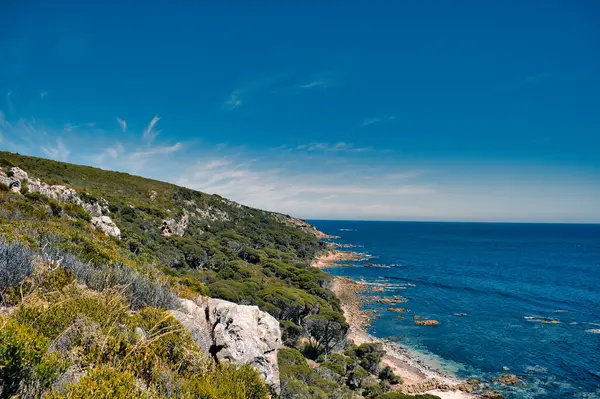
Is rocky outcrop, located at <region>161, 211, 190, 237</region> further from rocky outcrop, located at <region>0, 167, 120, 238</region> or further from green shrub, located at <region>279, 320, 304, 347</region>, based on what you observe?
green shrub, located at <region>279, 320, 304, 347</region>

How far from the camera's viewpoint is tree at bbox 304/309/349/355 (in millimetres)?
30375

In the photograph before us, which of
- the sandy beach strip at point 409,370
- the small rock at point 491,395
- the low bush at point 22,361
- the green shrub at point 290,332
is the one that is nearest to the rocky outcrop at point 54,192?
the green shrub at point 290,332

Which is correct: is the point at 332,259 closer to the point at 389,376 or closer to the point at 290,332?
the point at 290,332

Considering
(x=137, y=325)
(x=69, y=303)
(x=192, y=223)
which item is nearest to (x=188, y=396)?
(x=137, y=325)

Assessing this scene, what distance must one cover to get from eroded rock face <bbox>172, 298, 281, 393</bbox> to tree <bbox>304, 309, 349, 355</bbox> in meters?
22.0

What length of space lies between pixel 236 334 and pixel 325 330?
23897mm

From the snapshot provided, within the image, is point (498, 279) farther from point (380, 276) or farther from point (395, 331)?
point (395, 331)

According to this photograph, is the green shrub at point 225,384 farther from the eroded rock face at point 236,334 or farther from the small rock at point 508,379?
the small rock at point 508,379

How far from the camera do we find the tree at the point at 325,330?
30.4 m

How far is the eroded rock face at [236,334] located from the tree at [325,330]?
2205cm

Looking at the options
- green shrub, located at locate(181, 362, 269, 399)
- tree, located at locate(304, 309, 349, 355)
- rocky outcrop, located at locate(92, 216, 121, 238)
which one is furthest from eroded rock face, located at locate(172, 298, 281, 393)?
tree, located at locate(304, 309, 349, 355)

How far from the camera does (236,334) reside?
341 inches

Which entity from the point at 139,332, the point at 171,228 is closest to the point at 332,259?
the point at 171,228

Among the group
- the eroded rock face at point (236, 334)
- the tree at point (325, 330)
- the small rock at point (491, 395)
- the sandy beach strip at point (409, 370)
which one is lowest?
the sandy beach strip at point (409, 370)
